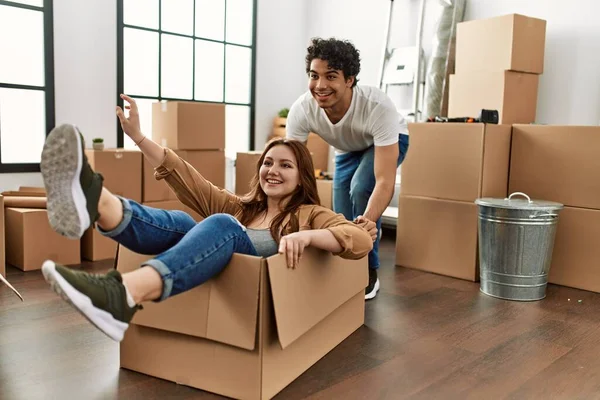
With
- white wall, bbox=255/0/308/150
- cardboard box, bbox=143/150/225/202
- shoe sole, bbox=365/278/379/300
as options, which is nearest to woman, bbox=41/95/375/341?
shoe sole, bbox=365/278/379/300

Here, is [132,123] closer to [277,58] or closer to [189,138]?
[189,138]

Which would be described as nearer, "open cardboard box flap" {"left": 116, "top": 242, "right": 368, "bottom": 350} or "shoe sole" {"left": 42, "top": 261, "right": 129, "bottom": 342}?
"shoe sole" {"left": 42, "top": 261, "right": 129, "bottom": 342}

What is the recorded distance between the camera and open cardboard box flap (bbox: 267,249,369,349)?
1573mm

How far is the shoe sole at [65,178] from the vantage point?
1.31m

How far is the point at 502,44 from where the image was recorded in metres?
3.56

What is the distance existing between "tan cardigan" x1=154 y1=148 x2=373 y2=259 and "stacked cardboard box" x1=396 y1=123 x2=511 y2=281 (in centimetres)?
146

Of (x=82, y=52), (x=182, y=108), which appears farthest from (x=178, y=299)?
(x=82, y=52)

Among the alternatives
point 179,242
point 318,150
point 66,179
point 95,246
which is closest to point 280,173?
point 179,242

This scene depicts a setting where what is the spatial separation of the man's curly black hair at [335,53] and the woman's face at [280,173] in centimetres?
62

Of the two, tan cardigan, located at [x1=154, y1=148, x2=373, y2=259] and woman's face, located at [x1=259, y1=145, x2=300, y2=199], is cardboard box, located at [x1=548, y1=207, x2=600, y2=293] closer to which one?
tan cardigan, located at [x1=154, y1=148, x2=373, y2=259]

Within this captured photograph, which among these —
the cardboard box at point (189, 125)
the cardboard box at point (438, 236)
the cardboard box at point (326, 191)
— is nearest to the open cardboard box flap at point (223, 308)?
the cardboard box at point (438, 236)

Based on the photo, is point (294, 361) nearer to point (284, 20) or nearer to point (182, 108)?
point (182, 108)

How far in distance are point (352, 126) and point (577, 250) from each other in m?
1.37

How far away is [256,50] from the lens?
5332 mm
